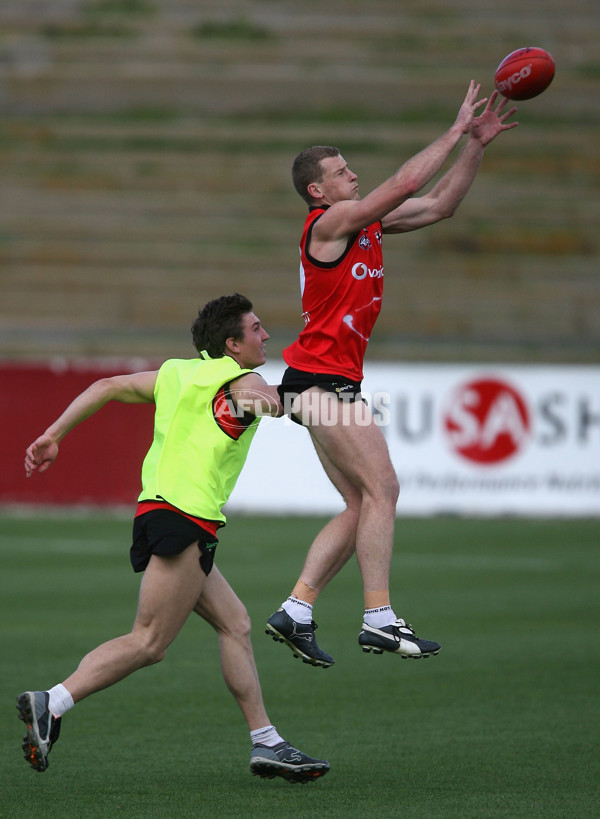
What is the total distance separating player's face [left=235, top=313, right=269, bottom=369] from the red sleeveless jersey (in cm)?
26

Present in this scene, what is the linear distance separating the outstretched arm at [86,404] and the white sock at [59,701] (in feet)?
2.69

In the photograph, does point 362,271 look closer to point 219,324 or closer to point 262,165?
point 219,324

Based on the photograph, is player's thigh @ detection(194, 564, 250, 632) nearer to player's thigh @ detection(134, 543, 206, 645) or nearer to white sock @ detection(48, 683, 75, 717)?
player's thigh @ detection(134, 543, 206, 645)

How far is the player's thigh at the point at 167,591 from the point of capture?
4.88 metres

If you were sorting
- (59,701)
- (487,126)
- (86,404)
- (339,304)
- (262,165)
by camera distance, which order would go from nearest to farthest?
(59,701) → (86,404) → (339,304) → (487,126) → (262,165)

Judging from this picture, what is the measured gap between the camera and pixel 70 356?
18297 mm

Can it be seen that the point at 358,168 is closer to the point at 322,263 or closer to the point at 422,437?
the point at 422,437

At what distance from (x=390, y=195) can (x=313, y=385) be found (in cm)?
86

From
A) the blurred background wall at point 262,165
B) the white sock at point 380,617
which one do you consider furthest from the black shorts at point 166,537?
the blurred background wall at point 262,165

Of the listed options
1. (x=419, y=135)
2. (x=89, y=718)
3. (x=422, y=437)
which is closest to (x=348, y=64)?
(x=419, y=135)

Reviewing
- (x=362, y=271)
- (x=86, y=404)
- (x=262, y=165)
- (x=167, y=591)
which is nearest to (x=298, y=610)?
(x=167, y=591)

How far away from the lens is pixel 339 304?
5277mm

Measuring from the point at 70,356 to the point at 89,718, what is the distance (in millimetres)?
12178

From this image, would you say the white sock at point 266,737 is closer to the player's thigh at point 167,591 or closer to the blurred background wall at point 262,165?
the player's thigh at point 167,591
